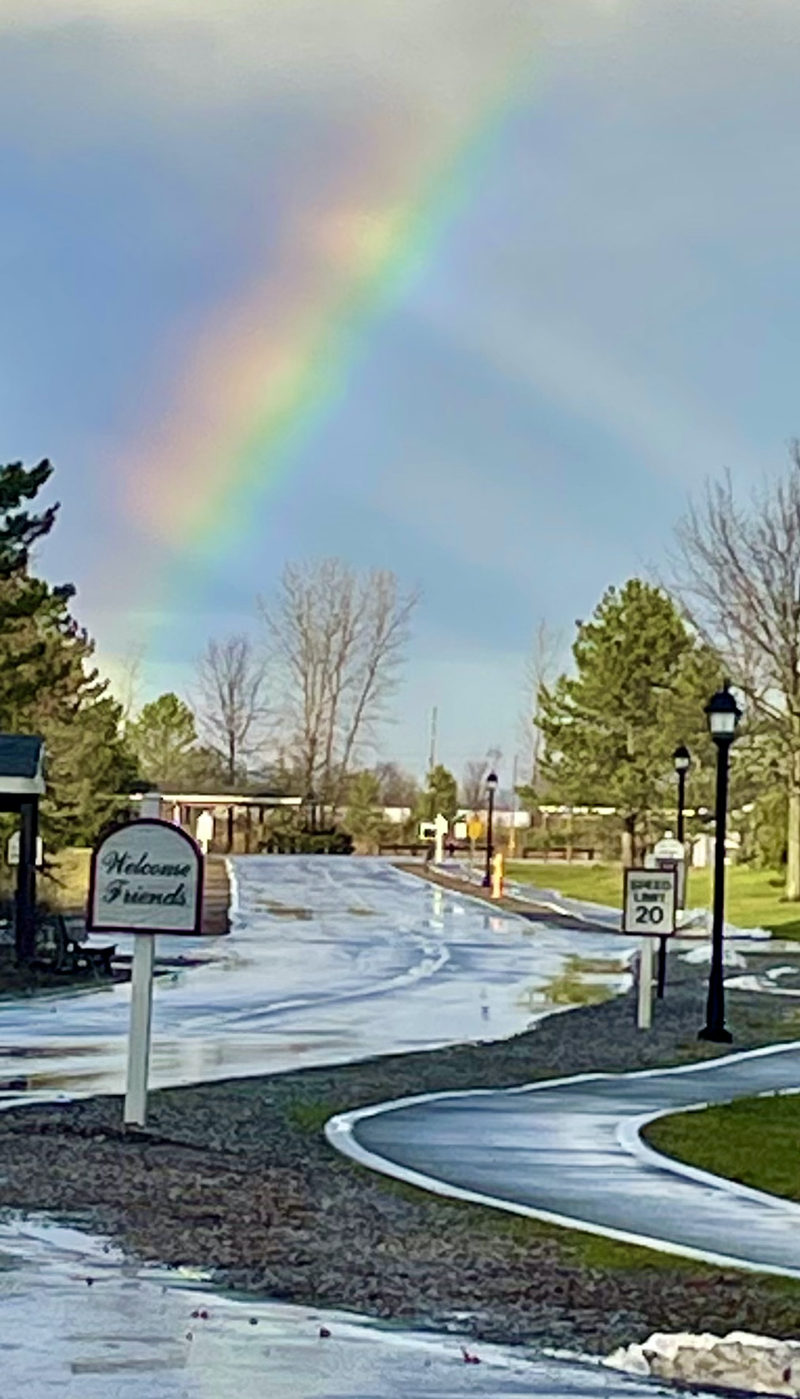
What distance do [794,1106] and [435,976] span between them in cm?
1555

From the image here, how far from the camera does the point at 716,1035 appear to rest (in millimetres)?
22734

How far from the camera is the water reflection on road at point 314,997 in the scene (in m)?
19.4

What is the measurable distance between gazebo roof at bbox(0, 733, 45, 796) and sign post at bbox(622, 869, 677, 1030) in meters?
10.7

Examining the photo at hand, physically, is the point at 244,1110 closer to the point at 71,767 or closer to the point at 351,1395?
the point at 351,1395

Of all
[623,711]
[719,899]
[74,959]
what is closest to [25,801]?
[74,959]

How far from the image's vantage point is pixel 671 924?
77.5 ft

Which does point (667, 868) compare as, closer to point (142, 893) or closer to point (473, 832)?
point (142, 893)

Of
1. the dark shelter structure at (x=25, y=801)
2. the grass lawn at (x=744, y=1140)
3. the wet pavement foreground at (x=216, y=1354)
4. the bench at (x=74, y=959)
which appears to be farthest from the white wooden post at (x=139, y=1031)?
the dark shelter structure at (x=25, y=801)

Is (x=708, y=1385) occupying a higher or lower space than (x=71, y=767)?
lower

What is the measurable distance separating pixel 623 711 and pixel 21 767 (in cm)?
4811

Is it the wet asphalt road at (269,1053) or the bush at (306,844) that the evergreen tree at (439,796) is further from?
the wet asphalt road at (269,1053)

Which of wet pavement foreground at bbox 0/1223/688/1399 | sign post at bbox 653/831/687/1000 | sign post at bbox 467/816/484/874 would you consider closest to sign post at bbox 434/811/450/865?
sign post at bbox 467/816/484/874

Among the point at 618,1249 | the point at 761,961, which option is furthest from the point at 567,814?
the point at 618,1249

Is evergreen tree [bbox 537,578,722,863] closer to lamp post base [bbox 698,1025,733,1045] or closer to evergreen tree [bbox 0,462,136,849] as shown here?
evergreen tree [bbox 0,462,136,849]
